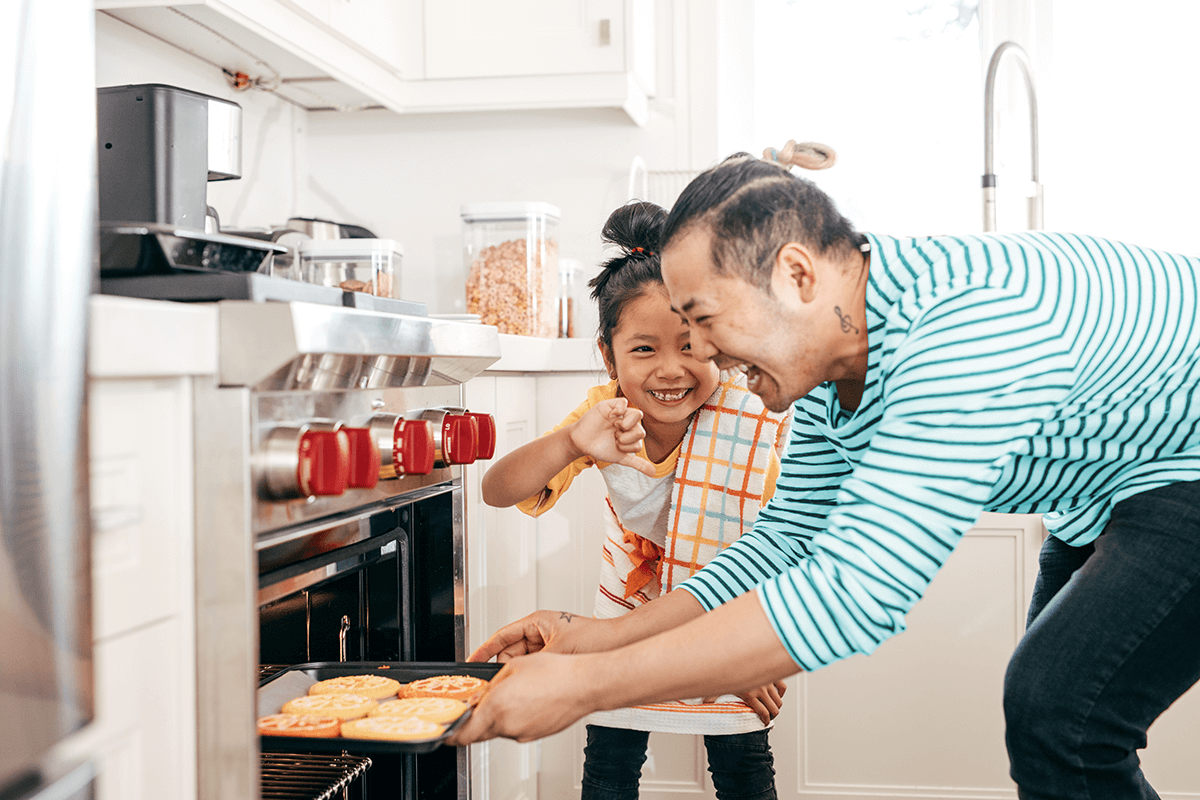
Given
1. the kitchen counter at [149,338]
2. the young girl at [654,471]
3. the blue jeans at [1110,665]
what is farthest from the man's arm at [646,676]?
the young girl at [654,471]

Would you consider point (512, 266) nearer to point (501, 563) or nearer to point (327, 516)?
point (501, 563)

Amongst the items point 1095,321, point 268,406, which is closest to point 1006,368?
point 1095,321

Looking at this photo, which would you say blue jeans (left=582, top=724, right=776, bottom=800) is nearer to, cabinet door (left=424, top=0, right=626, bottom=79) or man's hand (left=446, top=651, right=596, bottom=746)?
man's hand (left=446, top=651, right=596, bottom=746)

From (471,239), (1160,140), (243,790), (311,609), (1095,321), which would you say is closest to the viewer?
(243,790)

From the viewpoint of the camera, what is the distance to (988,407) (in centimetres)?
67

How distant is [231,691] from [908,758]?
1395mm

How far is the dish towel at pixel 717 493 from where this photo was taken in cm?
123

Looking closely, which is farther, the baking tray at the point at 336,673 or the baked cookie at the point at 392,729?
the baking tray at the point at 336,673

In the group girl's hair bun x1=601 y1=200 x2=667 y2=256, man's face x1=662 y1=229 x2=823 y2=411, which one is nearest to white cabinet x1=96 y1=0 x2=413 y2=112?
girl's hair bun x1=601 y1=200 x2=667 y2=256

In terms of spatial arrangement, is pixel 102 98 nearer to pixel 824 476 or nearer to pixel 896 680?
pixel 824 476

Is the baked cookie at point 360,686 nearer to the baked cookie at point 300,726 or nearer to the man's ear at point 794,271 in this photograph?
the baked cookie at point 300,726

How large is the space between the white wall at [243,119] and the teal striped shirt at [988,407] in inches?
48.5

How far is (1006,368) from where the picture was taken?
67cm

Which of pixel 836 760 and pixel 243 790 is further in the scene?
pixel 836 760
